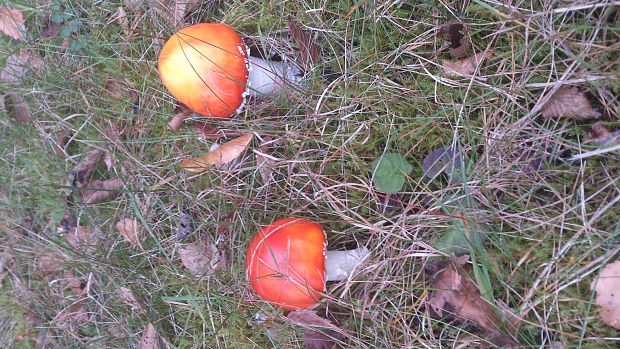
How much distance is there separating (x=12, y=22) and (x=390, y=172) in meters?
3.11

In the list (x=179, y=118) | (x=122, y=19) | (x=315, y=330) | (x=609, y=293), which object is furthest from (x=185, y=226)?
(x=609, y=293)

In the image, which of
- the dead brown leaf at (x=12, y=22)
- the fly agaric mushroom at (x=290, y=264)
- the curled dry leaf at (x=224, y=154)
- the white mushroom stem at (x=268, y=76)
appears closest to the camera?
the fly agaric mushroom at (x=290, y=264)

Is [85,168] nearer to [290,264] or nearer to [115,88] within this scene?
[115,88]

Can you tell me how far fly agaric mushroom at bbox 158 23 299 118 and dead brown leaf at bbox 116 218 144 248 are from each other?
1.10m

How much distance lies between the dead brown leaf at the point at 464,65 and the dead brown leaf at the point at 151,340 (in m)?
2.32

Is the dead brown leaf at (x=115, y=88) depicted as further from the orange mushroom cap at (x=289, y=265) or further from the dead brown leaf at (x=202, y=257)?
the orange mushroom cap at (x=289, y=265)

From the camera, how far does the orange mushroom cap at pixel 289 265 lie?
2309 millimetres

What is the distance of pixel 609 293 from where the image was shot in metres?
2.22

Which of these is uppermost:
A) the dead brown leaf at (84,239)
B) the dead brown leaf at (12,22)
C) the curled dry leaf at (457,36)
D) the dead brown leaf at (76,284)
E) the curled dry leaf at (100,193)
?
the curled dry leaf at (457,36)

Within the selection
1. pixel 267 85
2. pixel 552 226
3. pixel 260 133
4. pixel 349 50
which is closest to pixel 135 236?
pixel 260 133

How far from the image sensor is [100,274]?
3.28 m

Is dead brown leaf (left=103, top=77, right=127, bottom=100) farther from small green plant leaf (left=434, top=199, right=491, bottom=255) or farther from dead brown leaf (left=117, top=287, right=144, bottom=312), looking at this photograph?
small green plant leaf (left=434, top=199, right=491, bottom=255)

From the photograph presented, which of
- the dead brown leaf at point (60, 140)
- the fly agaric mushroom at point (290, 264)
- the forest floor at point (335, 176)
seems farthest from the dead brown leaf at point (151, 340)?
the dead brown leaf at point (60, 140)

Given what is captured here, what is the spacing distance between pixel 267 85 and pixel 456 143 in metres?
1.11
